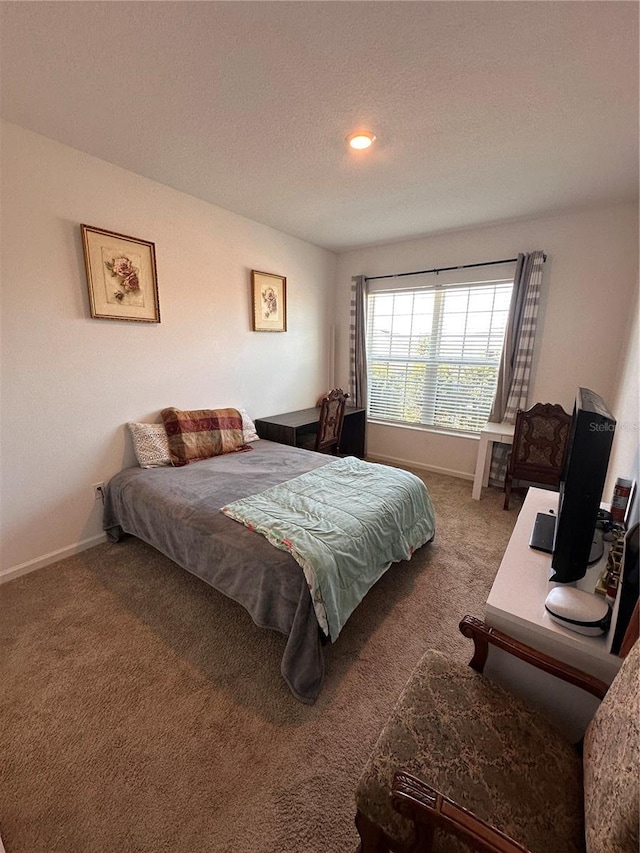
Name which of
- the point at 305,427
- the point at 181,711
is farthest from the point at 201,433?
the point at 181,711

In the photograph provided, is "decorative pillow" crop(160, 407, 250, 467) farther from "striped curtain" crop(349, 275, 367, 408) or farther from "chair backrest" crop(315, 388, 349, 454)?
"striped curtain" crop(349, 275, 367, 408)

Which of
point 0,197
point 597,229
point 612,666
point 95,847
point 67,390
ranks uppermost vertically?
point 597,229

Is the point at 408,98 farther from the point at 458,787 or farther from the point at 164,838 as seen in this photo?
the point at 164,838

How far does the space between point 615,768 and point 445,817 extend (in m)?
0.34

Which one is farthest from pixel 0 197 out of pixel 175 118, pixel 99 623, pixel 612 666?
pixel 612 666

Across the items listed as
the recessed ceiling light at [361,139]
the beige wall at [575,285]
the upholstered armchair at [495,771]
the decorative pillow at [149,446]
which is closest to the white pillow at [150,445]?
the decorative pillow at [149,446]

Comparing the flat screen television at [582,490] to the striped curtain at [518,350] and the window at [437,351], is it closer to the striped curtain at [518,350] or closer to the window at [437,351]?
the striped curtain at [518,350]

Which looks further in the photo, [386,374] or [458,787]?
[386,374]

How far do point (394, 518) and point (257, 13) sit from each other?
225cm

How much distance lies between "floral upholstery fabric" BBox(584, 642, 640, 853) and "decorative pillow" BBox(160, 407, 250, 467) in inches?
98.4

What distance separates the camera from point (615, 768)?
0.63m

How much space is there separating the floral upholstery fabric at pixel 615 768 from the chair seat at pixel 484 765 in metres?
0.07

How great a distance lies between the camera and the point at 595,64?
1.36m

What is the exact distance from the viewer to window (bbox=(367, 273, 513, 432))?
3.44 metres
